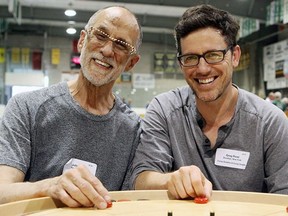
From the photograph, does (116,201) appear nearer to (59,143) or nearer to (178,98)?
(59,143)

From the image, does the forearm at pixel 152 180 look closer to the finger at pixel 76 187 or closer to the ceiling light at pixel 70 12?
the finger at pixel 76 187

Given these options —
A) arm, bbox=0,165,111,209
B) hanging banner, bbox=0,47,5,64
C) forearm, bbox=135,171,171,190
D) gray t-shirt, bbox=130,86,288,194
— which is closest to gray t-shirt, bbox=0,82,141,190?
gray t-shirt, bbox=130,86,288,194

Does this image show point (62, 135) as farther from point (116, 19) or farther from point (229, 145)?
point (229, 145)

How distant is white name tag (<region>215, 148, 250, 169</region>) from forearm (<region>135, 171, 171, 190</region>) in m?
0.31

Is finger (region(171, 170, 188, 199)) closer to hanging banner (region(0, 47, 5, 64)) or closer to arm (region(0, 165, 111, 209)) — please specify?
arm (region(0, 165, 111, 209))

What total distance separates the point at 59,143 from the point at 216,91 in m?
0.75

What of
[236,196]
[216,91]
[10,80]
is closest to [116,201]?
[236,196]

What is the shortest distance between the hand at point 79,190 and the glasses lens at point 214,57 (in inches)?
32.2

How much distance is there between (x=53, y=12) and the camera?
400 inches

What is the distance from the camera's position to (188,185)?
120 centimetres

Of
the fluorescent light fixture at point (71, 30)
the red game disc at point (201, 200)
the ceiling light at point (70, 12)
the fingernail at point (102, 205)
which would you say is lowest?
the red game disc at point (201, 200)

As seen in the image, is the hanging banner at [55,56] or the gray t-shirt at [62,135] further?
the hanging banner at [55,56]

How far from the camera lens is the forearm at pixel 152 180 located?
1424 mm

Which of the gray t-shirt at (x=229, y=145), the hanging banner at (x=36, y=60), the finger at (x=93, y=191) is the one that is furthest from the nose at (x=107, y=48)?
the hanging banner at (x=36, y=60)
